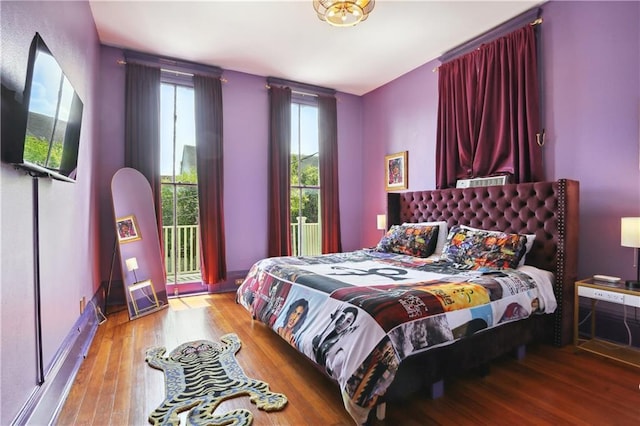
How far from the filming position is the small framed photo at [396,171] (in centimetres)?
493

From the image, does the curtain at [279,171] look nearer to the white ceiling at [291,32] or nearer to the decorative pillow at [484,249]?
the white ceiling at [291,32]

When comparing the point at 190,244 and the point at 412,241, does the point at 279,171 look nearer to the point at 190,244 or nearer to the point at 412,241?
the point at 190,244

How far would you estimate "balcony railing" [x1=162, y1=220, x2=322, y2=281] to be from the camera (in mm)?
4621

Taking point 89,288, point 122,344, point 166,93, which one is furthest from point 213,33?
point 122,344

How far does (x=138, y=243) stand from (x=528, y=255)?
13.8 ft

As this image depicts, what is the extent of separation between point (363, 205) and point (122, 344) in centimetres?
408

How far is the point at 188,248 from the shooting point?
495 centimetres

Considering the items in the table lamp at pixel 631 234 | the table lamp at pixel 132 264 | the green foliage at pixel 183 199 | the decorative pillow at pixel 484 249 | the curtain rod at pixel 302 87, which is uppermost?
the curtain rod at pixel 302 87

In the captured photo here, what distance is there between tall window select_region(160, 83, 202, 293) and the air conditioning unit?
3525 millimetres

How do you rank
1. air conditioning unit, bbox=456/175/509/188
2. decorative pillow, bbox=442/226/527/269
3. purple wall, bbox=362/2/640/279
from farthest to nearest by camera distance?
air conditioning unit, bbox=456/175/509/188
decorative pillow, bbox=442/226/527/269
purple wall, bbox=362/2/640/279

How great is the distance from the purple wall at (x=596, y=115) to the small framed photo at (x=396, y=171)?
192 cm

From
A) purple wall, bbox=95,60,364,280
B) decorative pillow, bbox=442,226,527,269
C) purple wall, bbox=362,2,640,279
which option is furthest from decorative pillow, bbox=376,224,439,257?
purple wall, bbox=95,60,364,280

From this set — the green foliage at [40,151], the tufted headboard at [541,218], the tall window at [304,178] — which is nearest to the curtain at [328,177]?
the tall window at [304,178]

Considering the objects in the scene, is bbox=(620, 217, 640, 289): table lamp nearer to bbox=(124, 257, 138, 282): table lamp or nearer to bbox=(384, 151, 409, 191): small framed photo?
bbox=(384, 151, 409, 191): small framed photo
